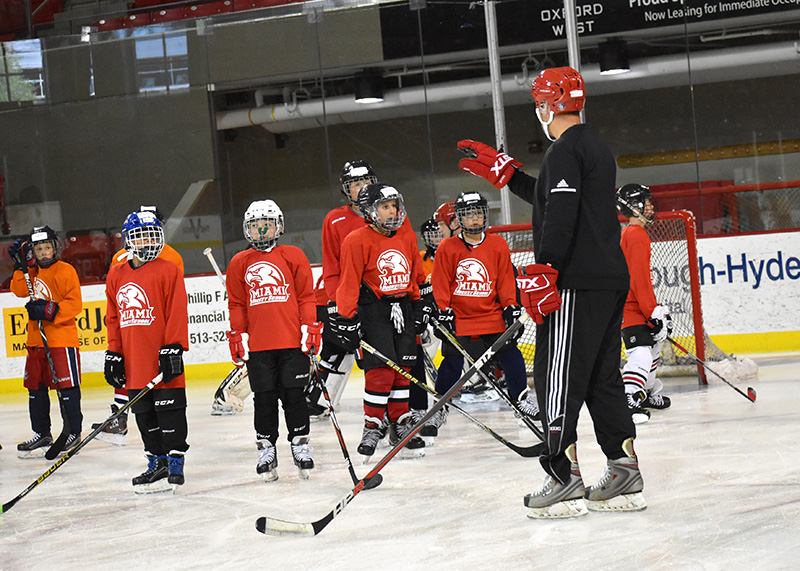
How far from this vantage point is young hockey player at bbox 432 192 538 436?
406 cm

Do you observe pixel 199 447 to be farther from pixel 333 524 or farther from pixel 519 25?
pixel 519 25

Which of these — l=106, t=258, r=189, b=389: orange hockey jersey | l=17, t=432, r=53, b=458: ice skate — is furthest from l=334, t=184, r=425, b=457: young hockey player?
l=17, t=432, r=53, b=458: ice skate

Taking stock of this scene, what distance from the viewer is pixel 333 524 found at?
265cm

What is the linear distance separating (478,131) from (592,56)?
1294 millimetres

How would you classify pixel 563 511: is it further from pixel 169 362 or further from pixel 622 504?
pixel 169 362

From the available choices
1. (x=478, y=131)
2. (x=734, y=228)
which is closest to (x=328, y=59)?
(x=478, y=131)

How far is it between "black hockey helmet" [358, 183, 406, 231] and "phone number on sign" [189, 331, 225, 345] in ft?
13.0

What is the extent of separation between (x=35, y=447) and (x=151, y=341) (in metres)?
1.49

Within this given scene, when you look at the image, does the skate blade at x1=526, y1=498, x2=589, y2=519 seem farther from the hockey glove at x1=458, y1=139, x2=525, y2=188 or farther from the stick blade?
the hockey glove at x1=458, y1=139, x2=525, y2=188

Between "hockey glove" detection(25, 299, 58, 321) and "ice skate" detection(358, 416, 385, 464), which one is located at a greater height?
"hockey glove" detection(25, 299, 58, 321)

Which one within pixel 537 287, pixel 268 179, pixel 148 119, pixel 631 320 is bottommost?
pixel 631 320

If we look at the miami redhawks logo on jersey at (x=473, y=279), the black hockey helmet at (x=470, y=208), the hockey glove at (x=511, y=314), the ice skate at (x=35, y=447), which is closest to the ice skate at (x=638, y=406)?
the hockey glove at (x=511, y=314)

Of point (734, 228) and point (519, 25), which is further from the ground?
point (519, 25)

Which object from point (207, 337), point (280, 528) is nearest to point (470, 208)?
point (280, 528)
